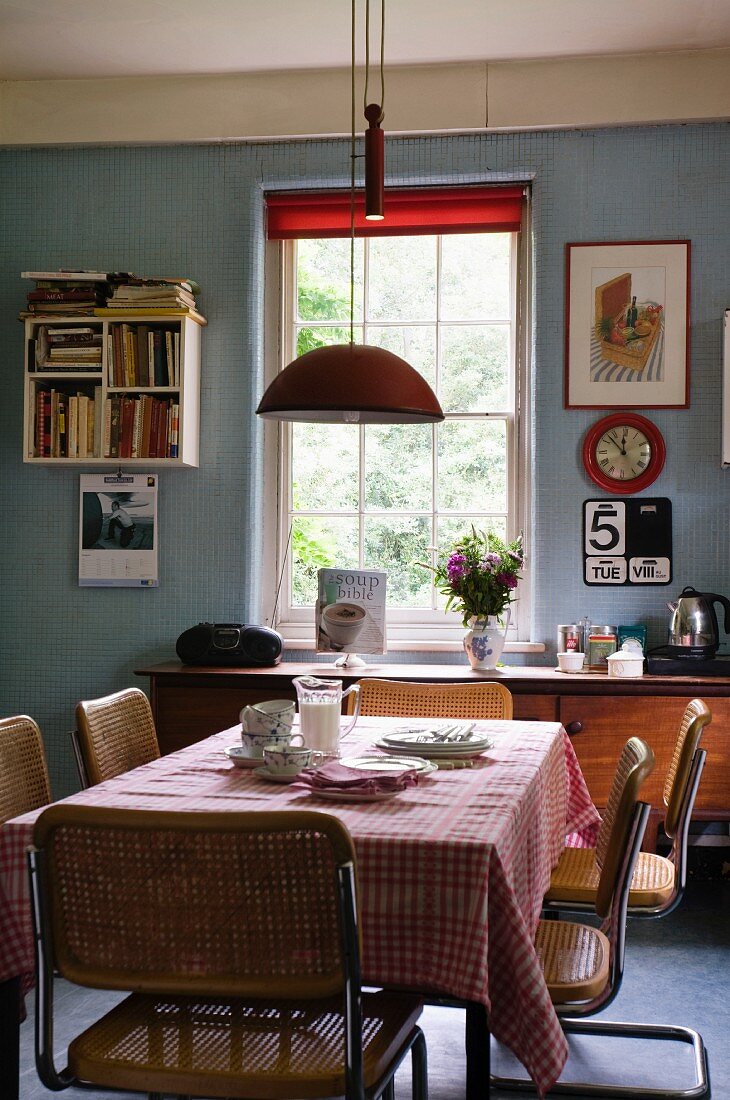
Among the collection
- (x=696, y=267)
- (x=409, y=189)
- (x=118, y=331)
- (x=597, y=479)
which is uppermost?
(x=409, y=189)

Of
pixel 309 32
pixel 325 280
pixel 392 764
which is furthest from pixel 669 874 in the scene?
pixel 309 32

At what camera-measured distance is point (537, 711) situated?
383cm

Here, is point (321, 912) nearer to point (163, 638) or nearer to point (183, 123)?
point (163, 638)

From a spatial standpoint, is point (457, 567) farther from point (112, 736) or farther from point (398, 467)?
point (112, 736)

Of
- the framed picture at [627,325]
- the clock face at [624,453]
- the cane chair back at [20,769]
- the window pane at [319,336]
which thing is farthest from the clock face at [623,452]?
the cane chair back at [20,769]

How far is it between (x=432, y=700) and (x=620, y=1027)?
1058mm

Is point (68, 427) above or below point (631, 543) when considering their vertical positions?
above

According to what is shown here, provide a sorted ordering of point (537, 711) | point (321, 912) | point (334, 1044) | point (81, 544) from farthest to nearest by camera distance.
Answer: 1. point (81, 544)
2. point (537, 711)
3. point (334, 1044)
4. point (321, 912)

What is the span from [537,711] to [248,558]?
135 centimetres

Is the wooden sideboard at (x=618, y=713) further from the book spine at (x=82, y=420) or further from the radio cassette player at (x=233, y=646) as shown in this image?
the book spine at (x=82, y=420)

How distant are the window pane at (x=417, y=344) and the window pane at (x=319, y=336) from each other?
0.45ft

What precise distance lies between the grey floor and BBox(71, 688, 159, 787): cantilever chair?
70 centimetres

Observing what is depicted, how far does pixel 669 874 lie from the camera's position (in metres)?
2.66

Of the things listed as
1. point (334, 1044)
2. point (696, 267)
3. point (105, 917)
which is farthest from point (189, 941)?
point (696, 267)
